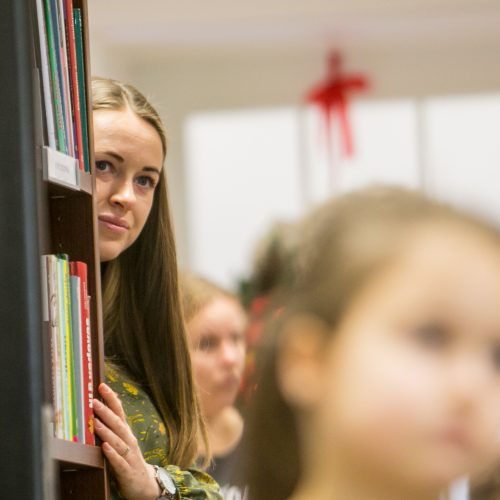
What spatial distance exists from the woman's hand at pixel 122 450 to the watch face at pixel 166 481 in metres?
0.02

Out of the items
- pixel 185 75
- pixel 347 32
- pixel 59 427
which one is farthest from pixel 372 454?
pixel 185 75

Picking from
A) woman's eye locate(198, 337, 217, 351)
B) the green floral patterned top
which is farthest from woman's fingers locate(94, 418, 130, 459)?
woman's eye locate(198, 337, 217, 351)

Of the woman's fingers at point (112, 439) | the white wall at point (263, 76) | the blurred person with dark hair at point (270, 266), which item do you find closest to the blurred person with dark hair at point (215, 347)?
the woman's fingers at point (112, 439)

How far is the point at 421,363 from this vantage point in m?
0.51

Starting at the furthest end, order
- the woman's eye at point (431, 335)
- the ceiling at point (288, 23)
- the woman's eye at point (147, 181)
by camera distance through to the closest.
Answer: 1. the ceiling at point (288, 23)
2. the woman's eye at point (147, 181)
3. the woman's eye at point (431, 335)

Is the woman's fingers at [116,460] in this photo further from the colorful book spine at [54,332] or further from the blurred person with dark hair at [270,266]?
the blurred person with dark hair at [270,266]

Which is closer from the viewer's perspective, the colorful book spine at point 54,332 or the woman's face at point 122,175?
the colorful book spine at point 54,332

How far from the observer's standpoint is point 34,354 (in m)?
1.13

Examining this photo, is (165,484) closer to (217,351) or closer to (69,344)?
(69,344)

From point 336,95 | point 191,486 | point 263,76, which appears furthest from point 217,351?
point 263,76

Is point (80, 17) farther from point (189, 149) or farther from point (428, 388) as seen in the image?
point (189, 149)

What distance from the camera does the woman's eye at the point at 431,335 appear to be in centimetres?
51

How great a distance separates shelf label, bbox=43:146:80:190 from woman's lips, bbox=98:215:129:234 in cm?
15

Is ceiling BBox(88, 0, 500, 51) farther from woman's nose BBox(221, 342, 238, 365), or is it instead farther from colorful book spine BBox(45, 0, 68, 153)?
colorful book spine BBox(45, 0, 68, 153)
